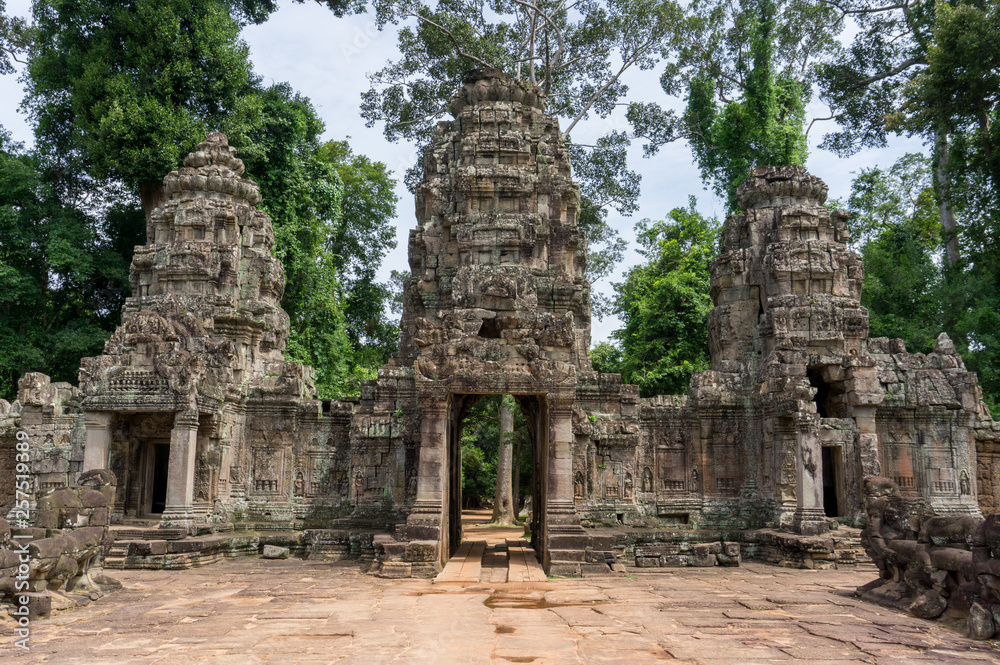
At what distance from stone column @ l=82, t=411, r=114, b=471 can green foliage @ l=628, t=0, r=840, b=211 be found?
67.9 feet

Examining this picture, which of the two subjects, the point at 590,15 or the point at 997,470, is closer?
the point at 997,470

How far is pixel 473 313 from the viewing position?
11.5 m

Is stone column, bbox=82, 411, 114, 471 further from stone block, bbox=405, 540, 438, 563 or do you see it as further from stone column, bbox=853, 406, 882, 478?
stone column, bbox=853, 406, 882, 478

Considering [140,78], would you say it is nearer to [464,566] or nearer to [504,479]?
[504,479]

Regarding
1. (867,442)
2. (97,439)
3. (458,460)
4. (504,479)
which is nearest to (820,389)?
(867,442)

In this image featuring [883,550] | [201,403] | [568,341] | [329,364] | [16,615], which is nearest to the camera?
[16,615]

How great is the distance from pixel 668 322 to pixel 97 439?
16.1 metres

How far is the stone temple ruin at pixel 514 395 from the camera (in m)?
13.5

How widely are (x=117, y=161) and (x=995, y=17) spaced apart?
23.2 metres

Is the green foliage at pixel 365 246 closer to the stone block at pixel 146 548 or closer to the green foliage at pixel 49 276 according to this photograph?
the green foliage at pixel 49 276

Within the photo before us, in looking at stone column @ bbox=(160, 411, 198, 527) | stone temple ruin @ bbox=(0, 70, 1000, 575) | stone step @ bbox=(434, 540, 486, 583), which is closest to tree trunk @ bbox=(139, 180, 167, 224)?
stone temple ruin @ bbox=(0, 70, 1000, 575)

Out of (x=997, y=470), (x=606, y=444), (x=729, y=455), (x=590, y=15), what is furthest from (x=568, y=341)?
(x=590, y=15)

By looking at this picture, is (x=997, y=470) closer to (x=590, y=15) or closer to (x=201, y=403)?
(x=201, y=403)

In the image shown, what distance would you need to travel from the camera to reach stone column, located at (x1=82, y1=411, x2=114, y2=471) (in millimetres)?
12820
